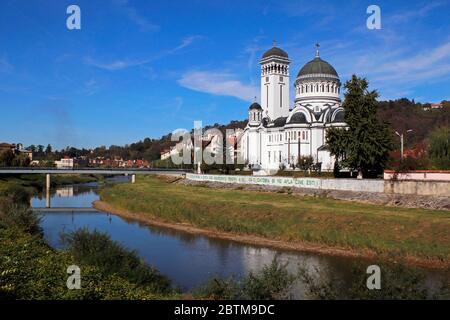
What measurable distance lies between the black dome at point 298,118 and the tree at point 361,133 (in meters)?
31.7

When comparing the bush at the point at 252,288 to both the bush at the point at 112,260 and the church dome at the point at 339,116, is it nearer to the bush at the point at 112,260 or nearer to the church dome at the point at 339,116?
the bush at the point at 112,260

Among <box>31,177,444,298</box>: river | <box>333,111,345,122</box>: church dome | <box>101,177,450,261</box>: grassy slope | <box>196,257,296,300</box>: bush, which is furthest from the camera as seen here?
<box>333,111,345,122</box>: church dome

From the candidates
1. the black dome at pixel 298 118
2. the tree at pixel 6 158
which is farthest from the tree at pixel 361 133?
the tree at pixel 6 158

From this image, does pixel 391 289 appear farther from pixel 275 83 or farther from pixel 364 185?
pixel 275 83

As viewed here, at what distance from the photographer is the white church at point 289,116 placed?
74500 mm

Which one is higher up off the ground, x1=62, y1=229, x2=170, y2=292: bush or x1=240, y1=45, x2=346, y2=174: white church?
x1=240, y1=45, x2=346, y2=174: white church

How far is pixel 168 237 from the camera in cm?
3466

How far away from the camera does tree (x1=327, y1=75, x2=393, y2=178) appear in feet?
140

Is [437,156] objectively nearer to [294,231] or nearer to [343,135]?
[343,135]

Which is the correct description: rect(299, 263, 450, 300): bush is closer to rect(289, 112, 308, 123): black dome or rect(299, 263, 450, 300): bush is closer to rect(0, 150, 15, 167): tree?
rect(289, 112, 308, 123): black dome

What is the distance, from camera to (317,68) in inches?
3174

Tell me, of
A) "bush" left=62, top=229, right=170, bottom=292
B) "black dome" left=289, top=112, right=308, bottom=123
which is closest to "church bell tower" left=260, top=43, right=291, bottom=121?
"black dome" left=289, top=112, right=308, bottom=123

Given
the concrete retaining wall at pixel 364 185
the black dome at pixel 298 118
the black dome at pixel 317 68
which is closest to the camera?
the concrete retaining wall at pixel 364 185

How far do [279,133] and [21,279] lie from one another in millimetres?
71006
